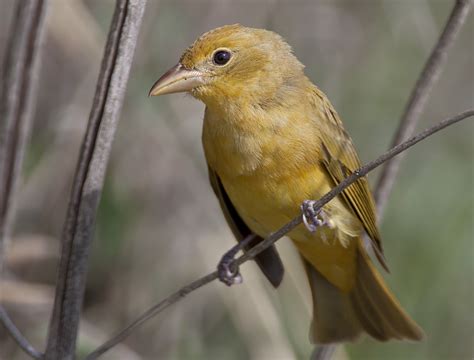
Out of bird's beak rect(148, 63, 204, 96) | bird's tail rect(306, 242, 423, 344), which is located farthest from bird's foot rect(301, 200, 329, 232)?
bird's beak rect(148, 63, 204, 96)

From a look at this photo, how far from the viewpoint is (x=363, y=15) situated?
249 inches

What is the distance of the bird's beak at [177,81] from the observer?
11.6 ft

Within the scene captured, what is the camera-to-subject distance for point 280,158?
3.58 metres

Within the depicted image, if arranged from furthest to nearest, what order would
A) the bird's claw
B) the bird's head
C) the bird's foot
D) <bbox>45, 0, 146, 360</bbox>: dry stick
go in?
the bird's claw, the bird's head, the bird's foot, <bbox>45, 0, 146, 360</bbox>: dry stick

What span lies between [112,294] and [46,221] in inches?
23.3

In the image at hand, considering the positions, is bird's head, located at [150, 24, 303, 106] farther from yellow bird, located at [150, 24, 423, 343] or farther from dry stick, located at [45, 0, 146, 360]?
dry stick, located at [45, 0, 146, 360]

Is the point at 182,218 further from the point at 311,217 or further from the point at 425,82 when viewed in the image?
the point at 425,82

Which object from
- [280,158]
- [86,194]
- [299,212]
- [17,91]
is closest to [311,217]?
[299,212]

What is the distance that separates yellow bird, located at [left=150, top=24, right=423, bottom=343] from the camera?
142 inches

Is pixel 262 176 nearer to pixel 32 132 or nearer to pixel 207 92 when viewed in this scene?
pixel 207 92

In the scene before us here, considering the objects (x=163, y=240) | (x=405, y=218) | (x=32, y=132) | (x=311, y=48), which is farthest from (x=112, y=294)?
(x=311, y=48)

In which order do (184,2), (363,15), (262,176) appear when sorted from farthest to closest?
(363,15), (184,2), (262,176)

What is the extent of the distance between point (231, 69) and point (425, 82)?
78 cm

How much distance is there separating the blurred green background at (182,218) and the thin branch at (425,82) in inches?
53.3
